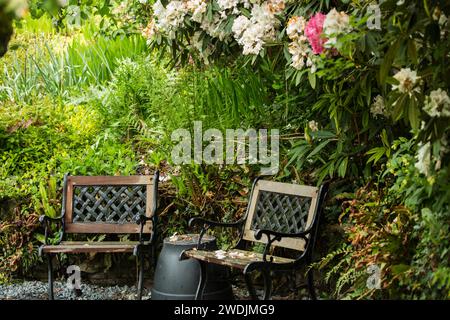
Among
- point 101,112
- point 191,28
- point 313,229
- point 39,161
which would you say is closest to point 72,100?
point 101,112

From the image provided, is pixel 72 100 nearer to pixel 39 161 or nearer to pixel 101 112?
pixel 101 112

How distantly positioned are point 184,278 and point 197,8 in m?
1.94

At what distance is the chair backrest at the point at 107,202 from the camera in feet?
17.3

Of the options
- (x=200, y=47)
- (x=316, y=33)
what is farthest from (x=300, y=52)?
(x=200, y=47)

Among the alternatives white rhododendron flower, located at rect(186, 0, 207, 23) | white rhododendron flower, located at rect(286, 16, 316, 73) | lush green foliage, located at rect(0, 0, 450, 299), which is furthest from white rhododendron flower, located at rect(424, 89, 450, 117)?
white rhododendron flower, located at rect(186, 0, 207, 23)

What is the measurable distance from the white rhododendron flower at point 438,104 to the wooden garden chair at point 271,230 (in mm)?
1132

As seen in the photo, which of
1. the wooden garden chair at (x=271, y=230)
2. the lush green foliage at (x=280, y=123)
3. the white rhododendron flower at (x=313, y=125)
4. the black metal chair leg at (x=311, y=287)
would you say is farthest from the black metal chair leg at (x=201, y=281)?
the white rhododendron flower at (x=313, y=125)

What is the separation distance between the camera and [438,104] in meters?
3.28

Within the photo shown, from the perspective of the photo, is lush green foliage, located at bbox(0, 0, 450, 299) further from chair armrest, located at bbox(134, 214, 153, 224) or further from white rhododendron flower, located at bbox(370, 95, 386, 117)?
chair armrest, located at bbox(134, 214, 153, 224)

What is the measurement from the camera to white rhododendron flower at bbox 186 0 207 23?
16.2 feet

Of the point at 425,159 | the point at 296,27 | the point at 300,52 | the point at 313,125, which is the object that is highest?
the point at 296,27

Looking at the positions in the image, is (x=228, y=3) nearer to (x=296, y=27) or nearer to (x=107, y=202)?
(x=296, y=27)

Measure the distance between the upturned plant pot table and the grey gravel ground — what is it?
0.75m

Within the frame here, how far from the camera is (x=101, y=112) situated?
21.5ft
